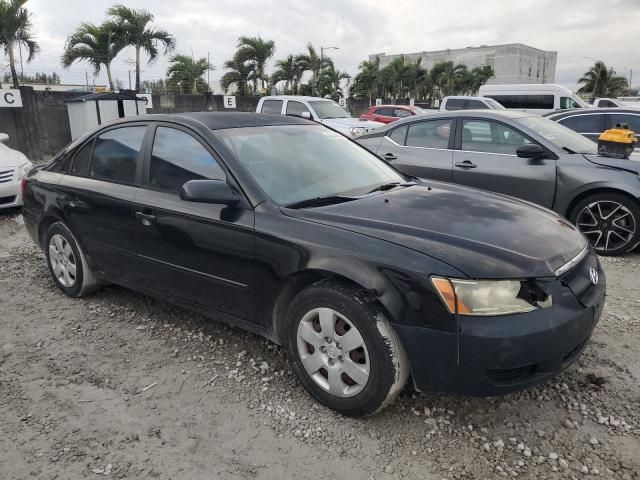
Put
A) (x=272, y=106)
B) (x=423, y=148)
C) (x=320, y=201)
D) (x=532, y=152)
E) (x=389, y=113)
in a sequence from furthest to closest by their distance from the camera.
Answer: (x=389, y=113) < (x=272, y=106) < (x=423, y=148) < (x=532, y=152) < (x=320, y=201)

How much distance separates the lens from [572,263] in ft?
8.46

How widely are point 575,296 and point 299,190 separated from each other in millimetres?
1599

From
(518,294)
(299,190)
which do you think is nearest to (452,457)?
(518,294)

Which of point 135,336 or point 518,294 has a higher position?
point 518,294

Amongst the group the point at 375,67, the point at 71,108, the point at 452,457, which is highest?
the point at 375,67

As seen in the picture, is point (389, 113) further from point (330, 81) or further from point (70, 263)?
point (70, 263)

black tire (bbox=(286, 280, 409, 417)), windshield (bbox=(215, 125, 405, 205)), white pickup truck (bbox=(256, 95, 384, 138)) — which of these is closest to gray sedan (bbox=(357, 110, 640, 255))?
windshield (bbox=(215, 125, 405, 205))

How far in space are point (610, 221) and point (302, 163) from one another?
3.75 meters

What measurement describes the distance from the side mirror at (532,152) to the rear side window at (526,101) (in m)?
12.0

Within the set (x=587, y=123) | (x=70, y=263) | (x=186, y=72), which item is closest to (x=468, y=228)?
(x=70, y=263)

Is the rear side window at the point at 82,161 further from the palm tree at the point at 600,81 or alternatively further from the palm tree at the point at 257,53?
the palm tree at the point at 600,81

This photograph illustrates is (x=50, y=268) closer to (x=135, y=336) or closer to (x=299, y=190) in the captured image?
(x=135, y=336)

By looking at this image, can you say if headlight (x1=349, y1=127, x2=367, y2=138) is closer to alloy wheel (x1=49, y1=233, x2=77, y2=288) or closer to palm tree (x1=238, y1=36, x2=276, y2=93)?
alloy wheel (x1=49, y1=233, x2=77, y2=288)

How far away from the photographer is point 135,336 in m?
3.63
